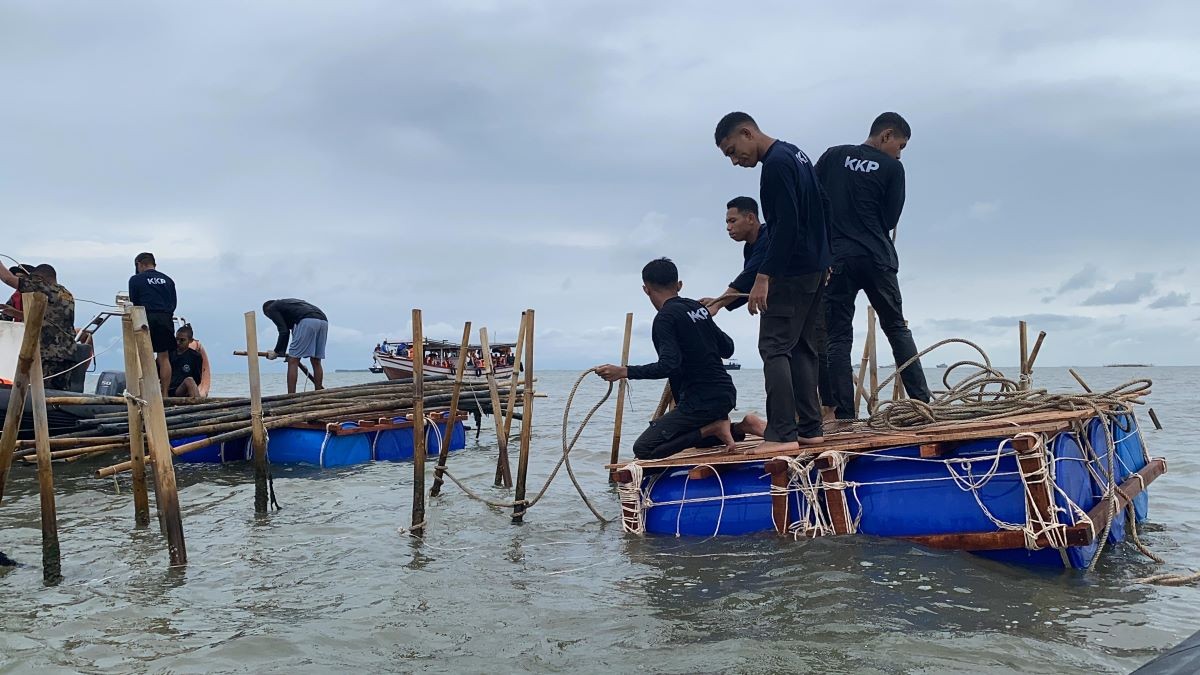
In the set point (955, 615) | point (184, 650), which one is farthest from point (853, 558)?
point (184, 650)

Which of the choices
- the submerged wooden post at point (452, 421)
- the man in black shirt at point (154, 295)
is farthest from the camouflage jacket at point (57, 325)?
the submerged wooden post at point (452, 421)

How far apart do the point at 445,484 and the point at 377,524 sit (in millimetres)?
2771

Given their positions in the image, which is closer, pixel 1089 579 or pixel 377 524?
pixel 1089 579

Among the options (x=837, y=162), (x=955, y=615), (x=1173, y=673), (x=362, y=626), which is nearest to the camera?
(x=1173, y=673)

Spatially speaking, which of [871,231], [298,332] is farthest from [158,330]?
[871,231]

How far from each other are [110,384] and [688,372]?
12319 millimetres

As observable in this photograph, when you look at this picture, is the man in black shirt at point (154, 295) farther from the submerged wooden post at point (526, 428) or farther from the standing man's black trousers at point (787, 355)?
the standing man's black trousers at point (787, 355)

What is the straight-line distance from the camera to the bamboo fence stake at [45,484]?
602 centimetres

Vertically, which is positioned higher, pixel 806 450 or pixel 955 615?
pixel 806 450

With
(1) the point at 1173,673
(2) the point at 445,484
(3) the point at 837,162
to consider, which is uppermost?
(3) the point at 837,162

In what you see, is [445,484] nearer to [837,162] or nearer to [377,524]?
[377,524]

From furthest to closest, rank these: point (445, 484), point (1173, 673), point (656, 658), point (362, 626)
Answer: point (445, 484) → point (362, 626) → point (656, 658) → point (1173, 673)

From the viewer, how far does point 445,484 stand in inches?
432

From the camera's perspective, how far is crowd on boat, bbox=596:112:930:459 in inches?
225
